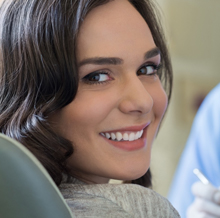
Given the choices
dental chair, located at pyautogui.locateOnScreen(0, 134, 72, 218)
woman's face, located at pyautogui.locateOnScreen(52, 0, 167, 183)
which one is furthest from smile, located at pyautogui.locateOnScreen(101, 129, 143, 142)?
dental chair, located at pyautogui.locateOnScreen(0, 134, 72, 218)

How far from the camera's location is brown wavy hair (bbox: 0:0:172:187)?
0.83m

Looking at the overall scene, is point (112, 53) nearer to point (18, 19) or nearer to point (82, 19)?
point (82, 19)

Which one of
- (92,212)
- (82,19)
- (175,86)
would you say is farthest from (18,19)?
(175,86)

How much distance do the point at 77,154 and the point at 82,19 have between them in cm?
27

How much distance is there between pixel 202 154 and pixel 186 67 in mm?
1286

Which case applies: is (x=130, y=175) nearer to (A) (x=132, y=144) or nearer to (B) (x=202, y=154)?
(A) (x=132, y=144)

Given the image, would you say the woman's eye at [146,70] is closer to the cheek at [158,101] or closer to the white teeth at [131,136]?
the cheek at [158,101]

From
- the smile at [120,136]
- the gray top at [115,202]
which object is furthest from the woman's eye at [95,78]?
the gray top at [115,202]

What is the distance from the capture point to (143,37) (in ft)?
3.05

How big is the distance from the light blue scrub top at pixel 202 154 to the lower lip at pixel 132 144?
590 millimetres

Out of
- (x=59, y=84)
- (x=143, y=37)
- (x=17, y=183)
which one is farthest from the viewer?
(x=143, y=37)

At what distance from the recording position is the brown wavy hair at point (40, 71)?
83cm

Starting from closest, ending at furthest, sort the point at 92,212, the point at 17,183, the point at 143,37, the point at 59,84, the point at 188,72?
the point at 17,183, the point at 92,212, the point at 59,84, the point at 143,37, the point at 188,72

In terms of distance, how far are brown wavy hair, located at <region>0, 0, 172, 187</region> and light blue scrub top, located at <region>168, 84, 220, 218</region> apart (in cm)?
73
